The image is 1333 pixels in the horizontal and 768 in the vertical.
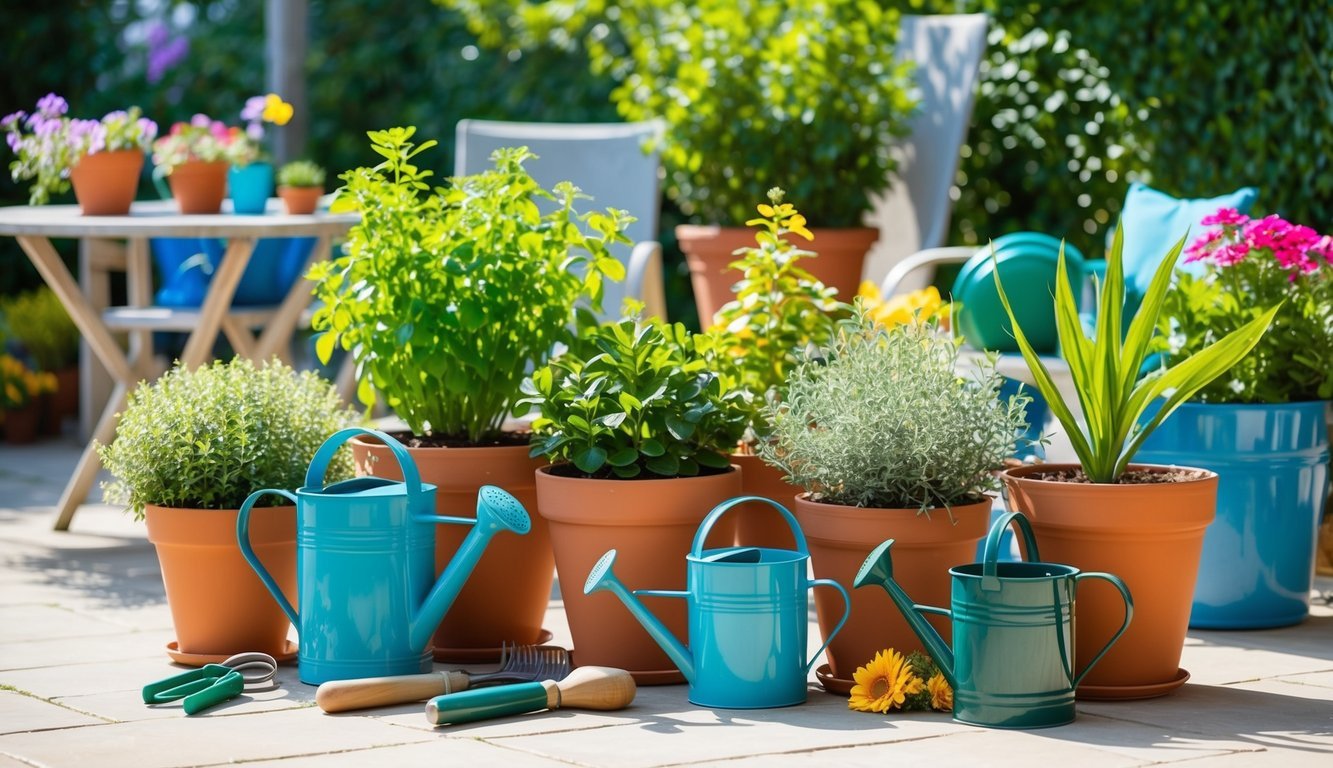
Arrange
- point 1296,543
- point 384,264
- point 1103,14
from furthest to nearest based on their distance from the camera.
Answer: point 1103,14
point 1296,543
point 384,264

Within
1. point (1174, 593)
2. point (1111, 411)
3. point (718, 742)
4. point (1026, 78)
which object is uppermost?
point (1026, 78)

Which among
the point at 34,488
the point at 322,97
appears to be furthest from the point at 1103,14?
the point at 322,97

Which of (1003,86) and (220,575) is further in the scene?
(1003,86)

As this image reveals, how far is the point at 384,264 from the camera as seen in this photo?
2820 mm

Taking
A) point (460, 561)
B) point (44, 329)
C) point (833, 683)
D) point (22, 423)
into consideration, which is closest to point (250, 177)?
point (460, 561)

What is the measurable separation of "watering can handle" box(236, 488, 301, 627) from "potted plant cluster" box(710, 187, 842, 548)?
756 mm

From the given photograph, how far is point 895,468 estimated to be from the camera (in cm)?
A: 252

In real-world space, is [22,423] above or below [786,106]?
below

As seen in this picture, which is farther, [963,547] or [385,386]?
[385,386]

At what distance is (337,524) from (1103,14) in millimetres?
2842

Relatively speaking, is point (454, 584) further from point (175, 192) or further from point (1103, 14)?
point (1103, 14)

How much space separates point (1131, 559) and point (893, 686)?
0.41 m

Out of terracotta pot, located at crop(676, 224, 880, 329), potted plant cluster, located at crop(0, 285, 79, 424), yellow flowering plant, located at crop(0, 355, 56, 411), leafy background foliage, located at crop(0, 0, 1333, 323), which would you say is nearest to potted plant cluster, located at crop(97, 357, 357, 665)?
terracotta pot, located at crop(676, 224, 880, 329)

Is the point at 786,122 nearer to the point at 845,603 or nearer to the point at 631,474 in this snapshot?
the point at 631,474
